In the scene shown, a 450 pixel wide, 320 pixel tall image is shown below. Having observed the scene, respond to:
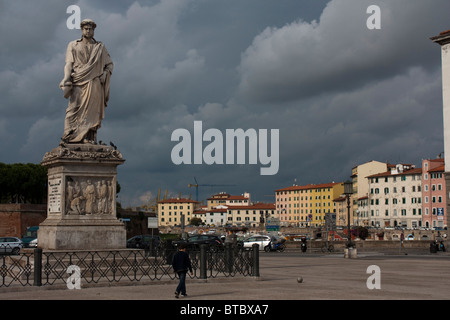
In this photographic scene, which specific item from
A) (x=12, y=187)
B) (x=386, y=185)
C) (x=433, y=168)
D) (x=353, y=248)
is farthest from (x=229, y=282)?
(x=386, y=185)

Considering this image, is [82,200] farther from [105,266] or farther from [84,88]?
[84,88]

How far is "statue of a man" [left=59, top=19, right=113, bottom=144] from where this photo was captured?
18.8m

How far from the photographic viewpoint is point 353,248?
39.4 m

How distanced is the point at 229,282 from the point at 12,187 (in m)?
78.4

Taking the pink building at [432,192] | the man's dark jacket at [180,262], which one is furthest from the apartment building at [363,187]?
the man's dark jacket at [180,262]

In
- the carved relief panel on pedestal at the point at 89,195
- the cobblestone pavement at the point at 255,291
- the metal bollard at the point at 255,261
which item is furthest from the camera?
the metal bollard at the point at 255,261

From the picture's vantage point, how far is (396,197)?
146375 mm

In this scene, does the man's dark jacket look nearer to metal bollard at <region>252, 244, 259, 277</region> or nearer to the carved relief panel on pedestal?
the carved relief panel on pedestal

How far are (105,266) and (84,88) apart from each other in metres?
5.81

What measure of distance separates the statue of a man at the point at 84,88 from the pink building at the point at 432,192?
399ft

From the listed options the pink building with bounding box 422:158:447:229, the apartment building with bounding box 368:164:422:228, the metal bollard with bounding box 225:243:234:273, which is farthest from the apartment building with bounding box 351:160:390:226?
the metal bollard with bounding box 225:243:234:273

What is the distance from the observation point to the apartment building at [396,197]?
A: 458 ft

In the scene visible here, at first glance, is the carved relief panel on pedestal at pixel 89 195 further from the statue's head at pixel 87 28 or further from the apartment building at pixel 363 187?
the apartment building at pixel 363 187
